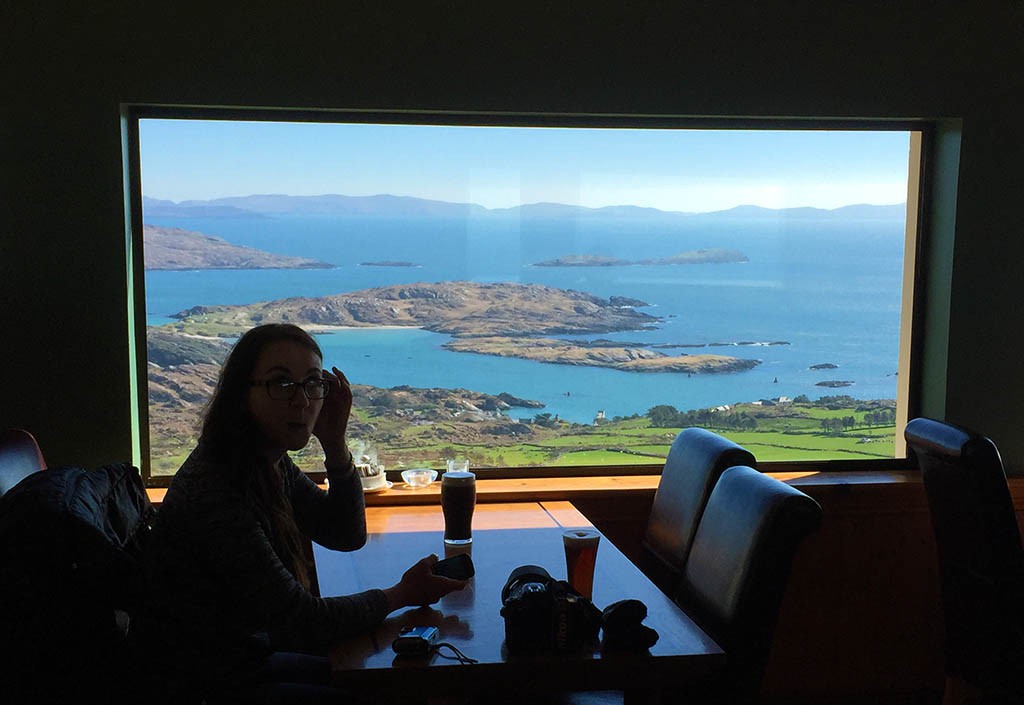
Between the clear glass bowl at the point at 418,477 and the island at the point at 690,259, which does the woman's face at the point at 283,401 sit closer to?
the clear glass bowl at the point at 418,477

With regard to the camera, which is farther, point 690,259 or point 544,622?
point 690,259

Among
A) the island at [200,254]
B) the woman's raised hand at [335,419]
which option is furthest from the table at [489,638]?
the island at [200,254]

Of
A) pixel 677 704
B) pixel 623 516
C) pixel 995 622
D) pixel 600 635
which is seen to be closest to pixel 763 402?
pixel 623 516

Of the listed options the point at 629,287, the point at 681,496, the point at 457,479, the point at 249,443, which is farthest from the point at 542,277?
the point at 249,443

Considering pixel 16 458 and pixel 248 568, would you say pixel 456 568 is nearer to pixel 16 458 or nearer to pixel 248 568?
pixel 248 568

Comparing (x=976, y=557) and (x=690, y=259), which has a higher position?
(x=690, y=259)

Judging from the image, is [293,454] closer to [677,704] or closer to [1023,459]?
[677,704]

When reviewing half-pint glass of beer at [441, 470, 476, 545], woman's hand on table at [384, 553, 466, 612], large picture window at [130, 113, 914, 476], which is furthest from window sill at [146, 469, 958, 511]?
woman's hand on table at [384, 553, 466, 612]
